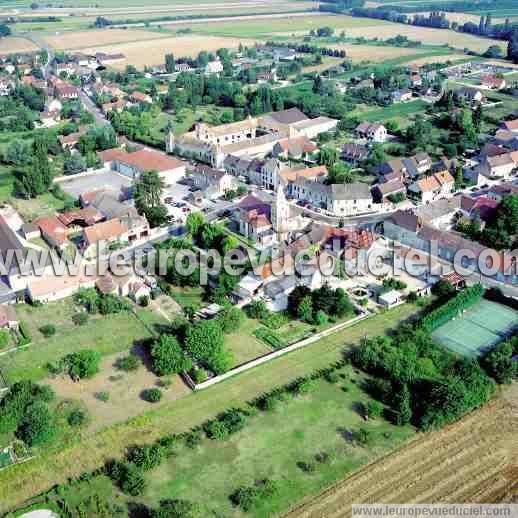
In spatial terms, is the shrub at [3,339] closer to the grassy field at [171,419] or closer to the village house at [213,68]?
the grassy field at [171,419]

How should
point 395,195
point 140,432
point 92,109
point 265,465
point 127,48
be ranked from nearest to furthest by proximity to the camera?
point 265,465
point 140,432
point 395,195
point 92,109
point 127,48

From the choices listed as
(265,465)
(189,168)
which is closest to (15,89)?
(189,168)

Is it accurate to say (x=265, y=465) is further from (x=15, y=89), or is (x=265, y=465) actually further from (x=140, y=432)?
(x=15, y=89)

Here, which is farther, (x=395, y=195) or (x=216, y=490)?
(x=395, y=195)

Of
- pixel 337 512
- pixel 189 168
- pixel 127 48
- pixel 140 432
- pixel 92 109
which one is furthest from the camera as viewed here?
pixel 127 48

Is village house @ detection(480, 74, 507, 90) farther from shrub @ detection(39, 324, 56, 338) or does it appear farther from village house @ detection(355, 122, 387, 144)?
shrub @ detection(39, 324, 56, 338)

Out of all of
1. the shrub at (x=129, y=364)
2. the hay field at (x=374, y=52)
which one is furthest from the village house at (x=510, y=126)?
the shrub at (x=129, y=364)
